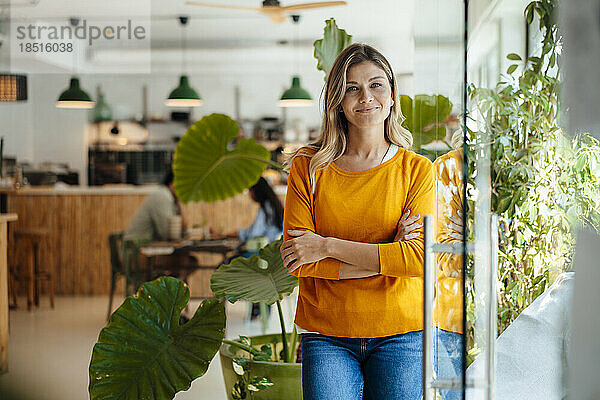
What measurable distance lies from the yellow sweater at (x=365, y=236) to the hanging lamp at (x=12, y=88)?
178 inches

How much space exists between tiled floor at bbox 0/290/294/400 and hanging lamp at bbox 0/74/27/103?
5.83 feet

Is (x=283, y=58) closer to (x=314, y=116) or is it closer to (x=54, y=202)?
(x=314, y=116)

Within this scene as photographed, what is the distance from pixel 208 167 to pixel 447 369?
210cm

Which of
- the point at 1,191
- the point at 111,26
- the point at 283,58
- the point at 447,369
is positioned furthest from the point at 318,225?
the point at 283,58

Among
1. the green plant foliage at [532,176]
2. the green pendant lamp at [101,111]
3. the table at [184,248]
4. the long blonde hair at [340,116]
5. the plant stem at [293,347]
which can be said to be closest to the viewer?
the green plant foliage at [532,176]

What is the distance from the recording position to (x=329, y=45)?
2574 millimetres

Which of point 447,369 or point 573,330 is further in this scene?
point 447,369

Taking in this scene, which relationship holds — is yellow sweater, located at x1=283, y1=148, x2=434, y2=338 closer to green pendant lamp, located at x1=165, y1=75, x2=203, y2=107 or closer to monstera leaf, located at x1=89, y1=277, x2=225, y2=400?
monstera leaf, located at x1=89, y1=277, x2=225, y2=400

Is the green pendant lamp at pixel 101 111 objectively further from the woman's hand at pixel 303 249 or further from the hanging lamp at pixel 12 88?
the woman's hand at pixel 303 249

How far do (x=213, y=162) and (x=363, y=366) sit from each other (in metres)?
1.69

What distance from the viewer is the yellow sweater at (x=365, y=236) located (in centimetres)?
152

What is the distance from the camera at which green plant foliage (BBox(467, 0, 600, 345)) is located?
962 mm

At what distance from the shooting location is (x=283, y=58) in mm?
8320

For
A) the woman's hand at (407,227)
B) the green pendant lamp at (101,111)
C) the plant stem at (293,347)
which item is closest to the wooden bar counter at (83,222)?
the green pendant lamp at (101,111)
